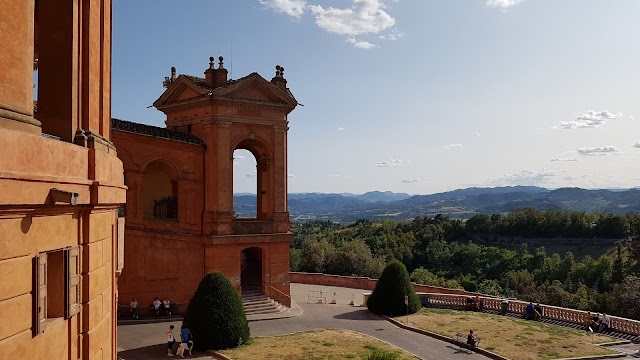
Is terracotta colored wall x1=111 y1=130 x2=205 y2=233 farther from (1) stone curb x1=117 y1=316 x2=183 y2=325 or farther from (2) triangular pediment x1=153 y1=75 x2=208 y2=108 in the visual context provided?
(1) stone curb x1=117 y1=316 x2=183 y2=325

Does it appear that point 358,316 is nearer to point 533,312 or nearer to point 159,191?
point 533,312

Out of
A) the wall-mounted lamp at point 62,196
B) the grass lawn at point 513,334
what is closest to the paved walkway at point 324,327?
the grass lawn at point 513,334

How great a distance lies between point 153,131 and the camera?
2633 centimetres

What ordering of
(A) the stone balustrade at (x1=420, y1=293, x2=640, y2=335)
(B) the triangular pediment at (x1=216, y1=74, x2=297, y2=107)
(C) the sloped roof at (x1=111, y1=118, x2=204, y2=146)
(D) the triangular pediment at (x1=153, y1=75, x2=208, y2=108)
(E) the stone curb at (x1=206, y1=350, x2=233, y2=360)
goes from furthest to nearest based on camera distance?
(D) the triangular pediment at (x1=153, y1=75, x2=208, y2=108) → (B) the triangular pediment at (x1=216, y1=74, x2=297, y2=107) → (C) the sloped roof at (x1=111, y1=118, x2=204, y2=146) → (A) the stone balustrade at (x1=420, y1=293, x2=640, y2=335) → (E) the stone curb at (x1=206, y1=350, x2=233, y2=360)

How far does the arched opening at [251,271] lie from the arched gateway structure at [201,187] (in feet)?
0.40

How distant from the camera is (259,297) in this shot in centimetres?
2827

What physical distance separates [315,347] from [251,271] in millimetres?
10897

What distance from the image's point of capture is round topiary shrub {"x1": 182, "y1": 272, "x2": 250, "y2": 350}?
68.1ft

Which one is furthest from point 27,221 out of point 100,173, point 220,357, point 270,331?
point 270,331

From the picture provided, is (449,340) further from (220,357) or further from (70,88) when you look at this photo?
(70,88)

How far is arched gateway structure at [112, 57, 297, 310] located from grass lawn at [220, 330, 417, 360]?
5.85 meters

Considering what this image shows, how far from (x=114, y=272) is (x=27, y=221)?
365 cm

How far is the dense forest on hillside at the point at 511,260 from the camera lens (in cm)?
4022

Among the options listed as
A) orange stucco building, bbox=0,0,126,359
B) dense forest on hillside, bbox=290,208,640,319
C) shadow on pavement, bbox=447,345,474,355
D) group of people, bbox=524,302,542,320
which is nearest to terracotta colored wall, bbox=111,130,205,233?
shadow on pavement, bbox=447,345,474,355
